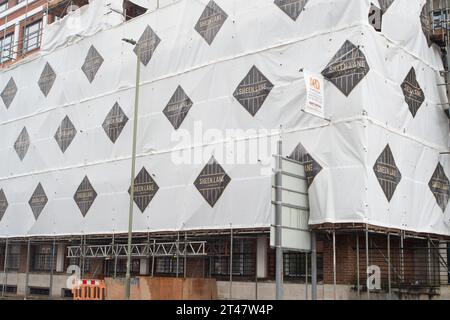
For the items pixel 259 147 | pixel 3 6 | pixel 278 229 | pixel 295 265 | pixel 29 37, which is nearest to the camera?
pixel 278 229

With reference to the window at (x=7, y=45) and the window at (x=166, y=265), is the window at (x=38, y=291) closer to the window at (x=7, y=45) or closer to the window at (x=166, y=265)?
the window at (x=166, y=265)

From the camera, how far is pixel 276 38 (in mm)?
21094

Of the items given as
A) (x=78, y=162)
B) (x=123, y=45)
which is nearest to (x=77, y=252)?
(x=78, y=162)

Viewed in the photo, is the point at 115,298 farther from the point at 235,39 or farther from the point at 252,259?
the point at 235,39

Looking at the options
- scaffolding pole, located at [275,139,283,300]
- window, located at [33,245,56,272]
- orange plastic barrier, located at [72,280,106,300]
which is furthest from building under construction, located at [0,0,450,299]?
window, located at [33,245,56,272]

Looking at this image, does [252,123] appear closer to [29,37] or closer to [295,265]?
[295,265]

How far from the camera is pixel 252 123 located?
827 inches

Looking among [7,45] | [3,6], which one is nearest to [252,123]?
[7,45]

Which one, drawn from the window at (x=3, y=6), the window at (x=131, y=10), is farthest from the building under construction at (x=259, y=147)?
the window at (x=3, y=6)

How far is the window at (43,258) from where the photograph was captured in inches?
1258

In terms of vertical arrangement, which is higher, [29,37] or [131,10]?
[29,37]

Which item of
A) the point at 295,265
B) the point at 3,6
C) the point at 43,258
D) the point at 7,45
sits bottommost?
the point at 295,265

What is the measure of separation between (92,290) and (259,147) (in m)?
8.19

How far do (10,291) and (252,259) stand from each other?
57.3 feet
